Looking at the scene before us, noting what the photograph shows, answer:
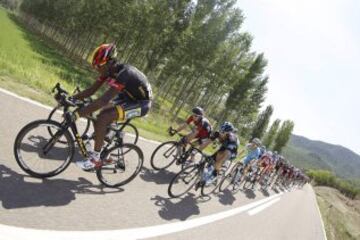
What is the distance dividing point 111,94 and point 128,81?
43 centimetres

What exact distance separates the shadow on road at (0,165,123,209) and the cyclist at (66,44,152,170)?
517 millimetres

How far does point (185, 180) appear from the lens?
934 cm

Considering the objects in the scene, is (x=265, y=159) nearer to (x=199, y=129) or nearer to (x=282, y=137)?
(x=199, y=129)

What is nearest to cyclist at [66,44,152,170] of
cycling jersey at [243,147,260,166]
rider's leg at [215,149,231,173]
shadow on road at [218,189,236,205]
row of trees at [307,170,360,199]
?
rider's leg at [215,149,231,173]

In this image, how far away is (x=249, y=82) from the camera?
46.2 metres

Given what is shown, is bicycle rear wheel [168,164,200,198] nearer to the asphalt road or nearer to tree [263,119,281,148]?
the asphalt road

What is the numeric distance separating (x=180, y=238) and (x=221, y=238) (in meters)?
1.66

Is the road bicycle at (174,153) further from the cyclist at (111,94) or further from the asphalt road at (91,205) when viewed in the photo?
the cyclist at (111,94)

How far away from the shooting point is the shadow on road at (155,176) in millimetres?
8510

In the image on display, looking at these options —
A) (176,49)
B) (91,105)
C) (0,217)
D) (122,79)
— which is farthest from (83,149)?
(176,49)

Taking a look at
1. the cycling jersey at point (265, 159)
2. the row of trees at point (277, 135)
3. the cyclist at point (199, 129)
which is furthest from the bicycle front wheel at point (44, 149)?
the row of trees at point (277, 135)

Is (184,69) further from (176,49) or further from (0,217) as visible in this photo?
(0,217)

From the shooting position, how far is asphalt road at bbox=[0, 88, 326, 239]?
441 centimetres

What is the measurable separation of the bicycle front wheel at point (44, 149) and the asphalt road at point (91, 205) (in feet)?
0.55
